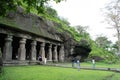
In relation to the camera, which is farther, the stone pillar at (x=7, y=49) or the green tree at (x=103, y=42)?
the green tree at (x=103, y=42)

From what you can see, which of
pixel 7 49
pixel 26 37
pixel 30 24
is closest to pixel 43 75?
pixel 7 49

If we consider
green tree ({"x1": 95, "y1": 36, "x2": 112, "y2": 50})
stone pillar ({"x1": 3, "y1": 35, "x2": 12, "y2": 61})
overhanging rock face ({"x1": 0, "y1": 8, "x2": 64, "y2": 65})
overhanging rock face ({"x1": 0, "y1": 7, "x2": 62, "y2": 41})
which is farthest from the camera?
green tree ({"x1": 95, "y1": 36, "x2": 112, "y2": 50})

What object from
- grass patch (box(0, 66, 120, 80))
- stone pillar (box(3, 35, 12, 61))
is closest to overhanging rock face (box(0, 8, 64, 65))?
stone pillar (box(3, 35, 12, 61))

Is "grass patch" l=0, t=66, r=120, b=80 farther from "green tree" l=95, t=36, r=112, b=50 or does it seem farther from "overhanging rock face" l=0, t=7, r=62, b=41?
"green tree" l=95, t=36, r=112, b=50

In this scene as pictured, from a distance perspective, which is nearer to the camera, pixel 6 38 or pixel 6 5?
pixel 6 5

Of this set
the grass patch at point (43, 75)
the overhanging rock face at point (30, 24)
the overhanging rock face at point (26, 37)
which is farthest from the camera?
the overhanging rock face at point (30, 24)

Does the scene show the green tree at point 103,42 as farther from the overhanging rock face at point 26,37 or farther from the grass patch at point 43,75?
the grass patch at point 43,75

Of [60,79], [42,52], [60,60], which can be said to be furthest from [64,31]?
[60,79]

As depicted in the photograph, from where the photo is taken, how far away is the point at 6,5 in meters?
9.49

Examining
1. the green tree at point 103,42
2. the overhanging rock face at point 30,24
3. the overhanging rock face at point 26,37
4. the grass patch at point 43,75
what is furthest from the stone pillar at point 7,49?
the green tree at point 103,42

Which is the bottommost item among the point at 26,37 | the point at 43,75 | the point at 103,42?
the point at 43,75

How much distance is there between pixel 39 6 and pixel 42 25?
64.9ft

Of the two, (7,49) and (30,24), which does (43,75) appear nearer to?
(7,49)

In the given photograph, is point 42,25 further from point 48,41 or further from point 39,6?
→ point 39,6
